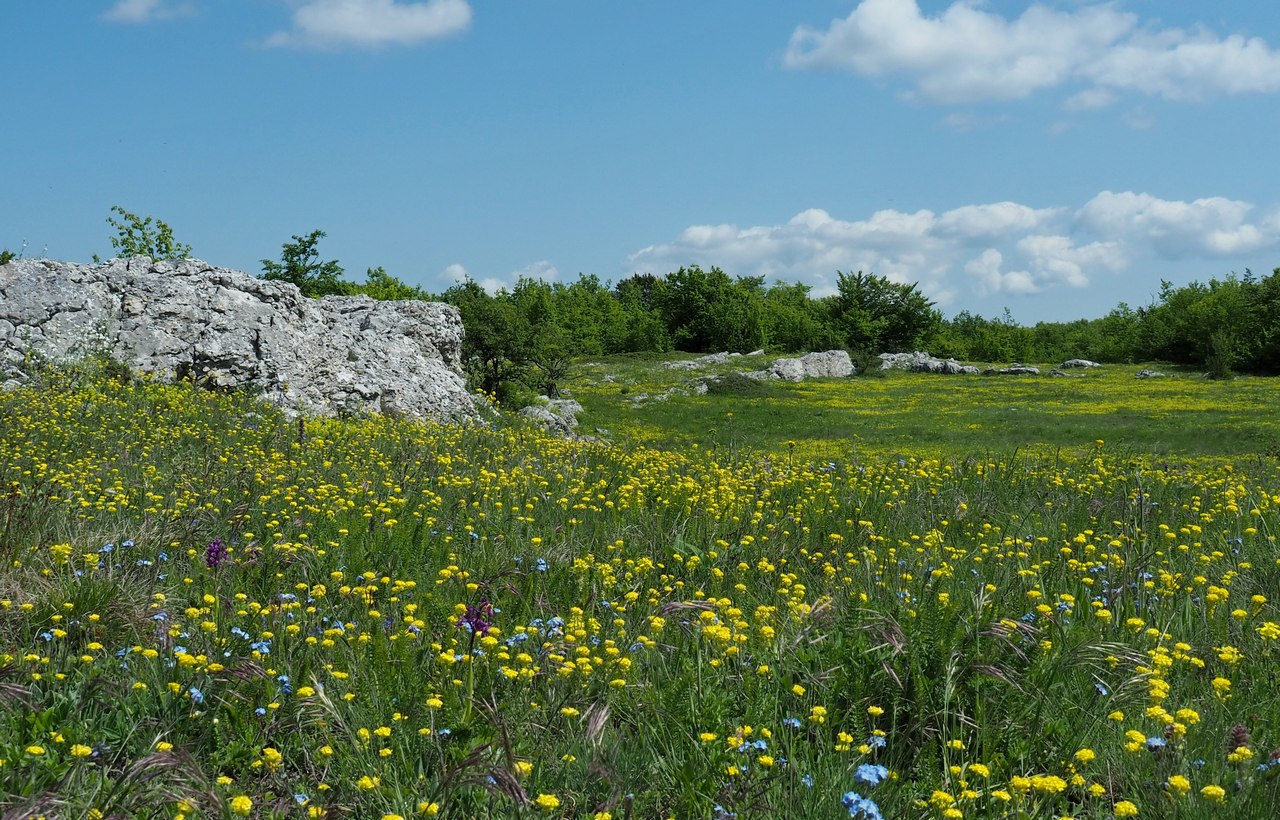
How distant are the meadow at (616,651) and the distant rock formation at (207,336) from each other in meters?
9.47

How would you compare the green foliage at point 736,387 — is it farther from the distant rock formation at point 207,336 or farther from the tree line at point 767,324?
the distant rock formation at point 207,336

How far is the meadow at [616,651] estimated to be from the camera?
2.63m

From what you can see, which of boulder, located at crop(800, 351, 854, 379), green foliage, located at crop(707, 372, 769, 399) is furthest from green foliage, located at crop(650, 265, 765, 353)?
green foliage, located at crop(707, 372, 769, 399)

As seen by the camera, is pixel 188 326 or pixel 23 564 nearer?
pixel 23 564

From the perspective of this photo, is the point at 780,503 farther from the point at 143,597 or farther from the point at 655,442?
the point at 655,442

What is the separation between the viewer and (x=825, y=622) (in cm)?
387

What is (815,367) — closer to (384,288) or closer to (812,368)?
(812,368)

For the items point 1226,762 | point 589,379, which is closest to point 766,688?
point 1226,762

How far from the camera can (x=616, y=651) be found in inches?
133

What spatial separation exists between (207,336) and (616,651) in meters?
16.3

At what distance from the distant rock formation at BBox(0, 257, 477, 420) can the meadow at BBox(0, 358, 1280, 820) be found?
9472 millimetres

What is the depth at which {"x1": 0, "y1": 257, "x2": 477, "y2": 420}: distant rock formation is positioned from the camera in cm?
1666

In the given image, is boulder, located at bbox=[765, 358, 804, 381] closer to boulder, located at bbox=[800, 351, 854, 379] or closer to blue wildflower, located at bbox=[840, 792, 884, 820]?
boulder, located at bbox=[800, 351, 854, 379]

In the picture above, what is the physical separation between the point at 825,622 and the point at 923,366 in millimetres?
55728
